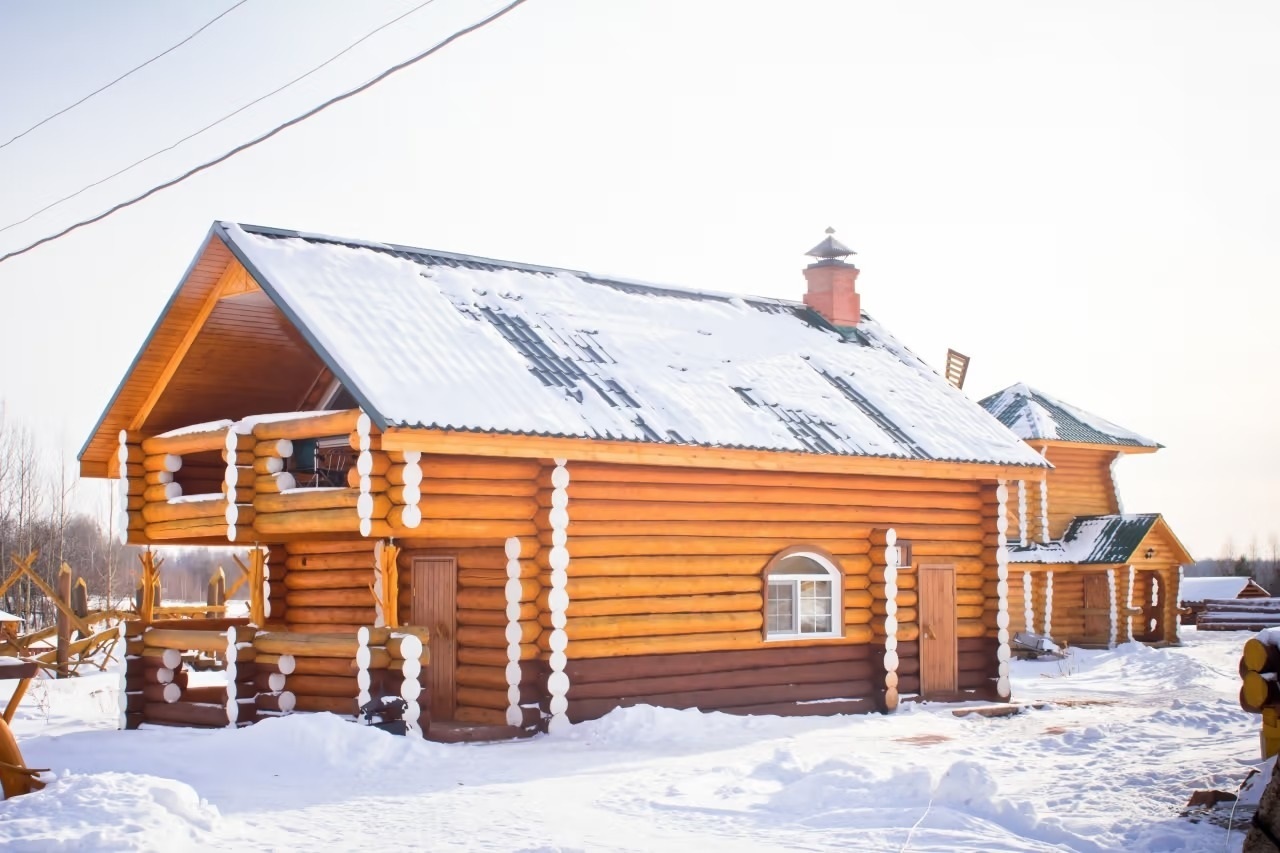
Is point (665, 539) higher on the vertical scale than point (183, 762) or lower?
higher

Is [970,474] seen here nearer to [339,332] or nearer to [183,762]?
[339,332]

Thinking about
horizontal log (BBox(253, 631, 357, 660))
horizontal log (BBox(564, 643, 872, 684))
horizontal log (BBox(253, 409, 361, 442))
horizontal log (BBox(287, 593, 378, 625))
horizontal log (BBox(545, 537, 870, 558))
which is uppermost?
horizontal log (BBox(253, 409, 361, 442))

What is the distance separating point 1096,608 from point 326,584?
→ 981 inches

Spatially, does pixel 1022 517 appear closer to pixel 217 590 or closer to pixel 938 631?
pixel 938 631

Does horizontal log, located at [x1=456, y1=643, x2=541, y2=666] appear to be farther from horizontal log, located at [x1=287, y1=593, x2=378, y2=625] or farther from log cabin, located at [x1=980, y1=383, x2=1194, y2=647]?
log cabin, located at [x1=980, y1=383, x2=1194, y2=647]

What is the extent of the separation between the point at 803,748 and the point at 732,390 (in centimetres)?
619

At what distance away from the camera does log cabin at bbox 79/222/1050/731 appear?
50.9ft

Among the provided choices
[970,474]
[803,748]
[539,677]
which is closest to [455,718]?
[539,677]

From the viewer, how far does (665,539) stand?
17.0m

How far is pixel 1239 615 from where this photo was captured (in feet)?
154

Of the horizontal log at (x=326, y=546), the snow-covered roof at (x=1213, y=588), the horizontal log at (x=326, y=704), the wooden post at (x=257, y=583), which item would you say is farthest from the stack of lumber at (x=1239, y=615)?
the wooden post at (x=257, y=583)

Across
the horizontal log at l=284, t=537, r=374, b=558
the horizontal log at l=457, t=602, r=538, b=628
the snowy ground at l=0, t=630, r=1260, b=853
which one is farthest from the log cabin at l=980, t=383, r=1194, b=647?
the horizontal log at l=284, t=537, r=374, b=558

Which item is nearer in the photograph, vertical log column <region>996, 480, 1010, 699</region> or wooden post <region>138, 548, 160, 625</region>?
wooden post <region>138, 548, 160, 625</region>

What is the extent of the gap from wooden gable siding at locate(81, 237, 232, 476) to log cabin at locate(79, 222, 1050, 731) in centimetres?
4
